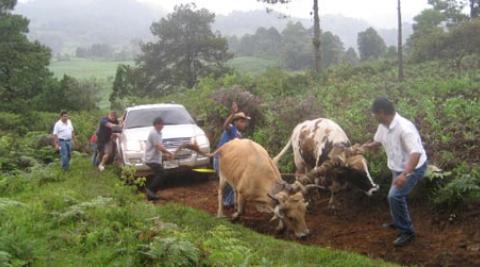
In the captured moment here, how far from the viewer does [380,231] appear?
325 inches

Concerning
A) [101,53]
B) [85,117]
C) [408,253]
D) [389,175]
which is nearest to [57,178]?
[389,175]

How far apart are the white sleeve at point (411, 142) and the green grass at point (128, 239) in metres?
1.44

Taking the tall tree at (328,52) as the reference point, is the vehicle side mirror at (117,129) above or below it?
below

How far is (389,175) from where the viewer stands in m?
9.73

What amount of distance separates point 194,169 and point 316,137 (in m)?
3.34

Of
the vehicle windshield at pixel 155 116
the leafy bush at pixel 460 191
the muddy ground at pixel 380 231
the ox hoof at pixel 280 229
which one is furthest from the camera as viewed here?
the vehicle windshield at pixel 155 116

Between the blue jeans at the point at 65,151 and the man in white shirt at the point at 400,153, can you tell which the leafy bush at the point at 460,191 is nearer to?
the man in white shirt at the point at 400,153

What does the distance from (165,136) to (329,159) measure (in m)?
4.63

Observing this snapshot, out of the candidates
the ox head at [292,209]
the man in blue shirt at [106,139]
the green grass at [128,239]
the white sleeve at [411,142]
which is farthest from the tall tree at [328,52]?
the white sleeve at [411,142]

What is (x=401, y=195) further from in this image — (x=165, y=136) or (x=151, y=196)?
(x=165, y=136)

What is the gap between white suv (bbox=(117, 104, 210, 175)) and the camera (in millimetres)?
12430

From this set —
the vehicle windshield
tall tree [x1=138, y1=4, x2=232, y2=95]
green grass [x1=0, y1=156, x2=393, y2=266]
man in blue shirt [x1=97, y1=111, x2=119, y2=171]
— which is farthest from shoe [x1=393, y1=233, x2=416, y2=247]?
tall tree [x1=138, y1=4, x2=232, y2=95]

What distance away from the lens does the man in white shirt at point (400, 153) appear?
22.9ft

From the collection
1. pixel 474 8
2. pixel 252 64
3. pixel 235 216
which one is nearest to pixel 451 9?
pixel 474 8
